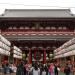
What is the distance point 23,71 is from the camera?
20.3 metres

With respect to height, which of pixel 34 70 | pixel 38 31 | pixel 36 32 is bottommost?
pixel 34 70

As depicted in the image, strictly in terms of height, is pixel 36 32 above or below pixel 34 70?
above

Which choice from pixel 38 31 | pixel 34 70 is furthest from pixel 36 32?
pixel 34 70

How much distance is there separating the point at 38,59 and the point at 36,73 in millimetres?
29252

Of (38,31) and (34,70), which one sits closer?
(34,70)

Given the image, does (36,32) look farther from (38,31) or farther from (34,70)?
(34,70)

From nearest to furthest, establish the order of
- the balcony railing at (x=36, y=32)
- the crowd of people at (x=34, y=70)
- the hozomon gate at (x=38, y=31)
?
the crowd of people at (x=34, y=70) → the hozomon gate at (x=38, y=31) → the balcony railing at (x=36, y=32)

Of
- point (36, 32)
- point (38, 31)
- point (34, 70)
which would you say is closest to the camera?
point (34, 70)

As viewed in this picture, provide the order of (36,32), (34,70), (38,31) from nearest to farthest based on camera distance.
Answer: (34,70), (36,32), (38,31)

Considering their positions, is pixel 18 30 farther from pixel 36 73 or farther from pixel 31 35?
pixel 36 73

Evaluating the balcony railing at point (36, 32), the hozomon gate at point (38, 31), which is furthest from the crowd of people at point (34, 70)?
the balcony railing at point (36, 32)

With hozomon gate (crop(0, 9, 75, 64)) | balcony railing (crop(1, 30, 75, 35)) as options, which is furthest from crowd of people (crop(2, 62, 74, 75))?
balcony railing (crop(1, 30, 75, 35))

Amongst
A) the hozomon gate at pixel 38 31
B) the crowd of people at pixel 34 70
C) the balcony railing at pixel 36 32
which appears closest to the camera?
the crowd of people at pixel 34 70

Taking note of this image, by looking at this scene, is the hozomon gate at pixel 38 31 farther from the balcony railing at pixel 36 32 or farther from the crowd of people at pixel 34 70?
the crowd of people at pixel 34 70
